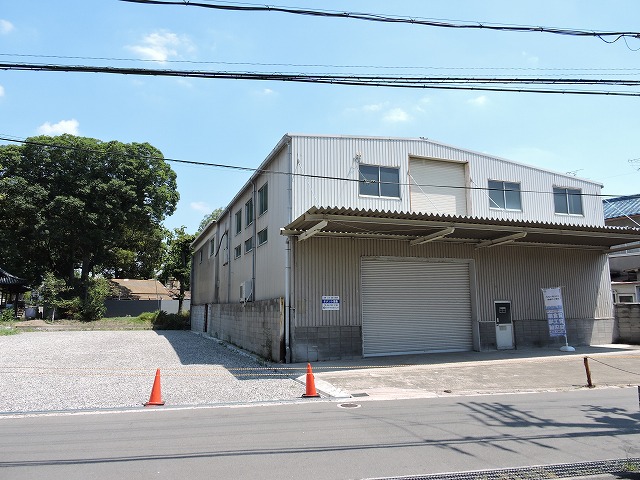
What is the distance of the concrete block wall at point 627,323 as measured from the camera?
2039 cm

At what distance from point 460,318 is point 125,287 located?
148ft

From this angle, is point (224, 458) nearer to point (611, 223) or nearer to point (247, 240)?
point (247, 240)

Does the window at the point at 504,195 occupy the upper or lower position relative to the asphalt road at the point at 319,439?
upper

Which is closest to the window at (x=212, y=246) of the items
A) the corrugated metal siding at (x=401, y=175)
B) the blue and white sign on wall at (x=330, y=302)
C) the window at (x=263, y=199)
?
the window at (x=263, y=199)

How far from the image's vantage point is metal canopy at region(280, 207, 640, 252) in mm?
13852

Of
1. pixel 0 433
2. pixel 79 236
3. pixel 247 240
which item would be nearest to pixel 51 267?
pixel 79 236

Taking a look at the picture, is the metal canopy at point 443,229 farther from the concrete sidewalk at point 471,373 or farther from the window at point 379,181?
the concrete sidewalk at point 471,373

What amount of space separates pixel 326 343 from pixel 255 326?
3.87m

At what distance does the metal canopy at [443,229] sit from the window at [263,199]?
3725 mm

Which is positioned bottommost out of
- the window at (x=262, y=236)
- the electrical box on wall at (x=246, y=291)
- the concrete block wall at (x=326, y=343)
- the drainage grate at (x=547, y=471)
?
the drainage grate at (x=547, y=471)

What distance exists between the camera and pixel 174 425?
24.3 ft

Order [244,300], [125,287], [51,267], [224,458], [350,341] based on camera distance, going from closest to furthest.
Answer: [224,458] → [350,341] → [244,300] → [51,267] → [125,287]

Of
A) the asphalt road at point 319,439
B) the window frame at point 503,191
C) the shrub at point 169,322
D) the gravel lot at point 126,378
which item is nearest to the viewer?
the asphalt road at point 319,439

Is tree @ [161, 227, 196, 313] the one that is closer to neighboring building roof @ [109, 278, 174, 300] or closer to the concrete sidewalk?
neighboring building roof @ [109, 278, 174, 300]
